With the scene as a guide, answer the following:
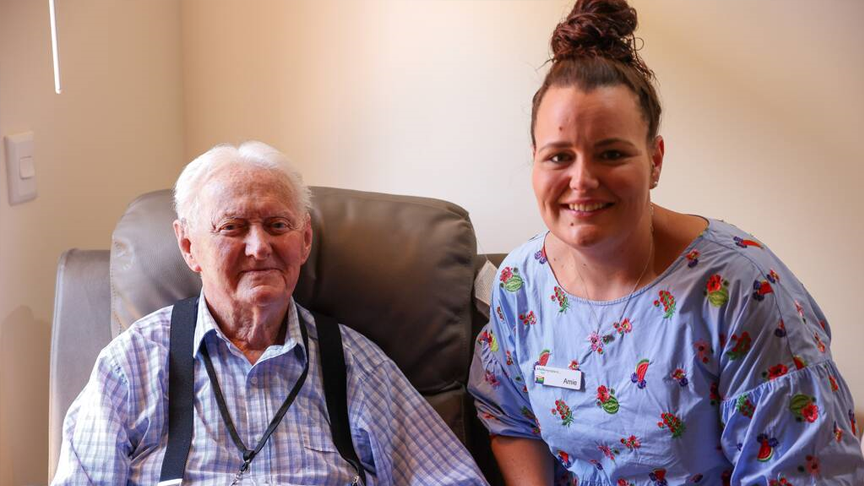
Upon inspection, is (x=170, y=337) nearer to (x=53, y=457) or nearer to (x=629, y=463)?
(x=53, y=457)

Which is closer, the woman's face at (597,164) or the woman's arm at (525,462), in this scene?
the woman's face at (597,164)

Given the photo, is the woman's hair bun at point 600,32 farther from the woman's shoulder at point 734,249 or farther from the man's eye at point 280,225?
the man's eye at point 280,225

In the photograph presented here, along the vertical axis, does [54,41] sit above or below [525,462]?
above

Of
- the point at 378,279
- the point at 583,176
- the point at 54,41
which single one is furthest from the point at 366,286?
the point at 54,41

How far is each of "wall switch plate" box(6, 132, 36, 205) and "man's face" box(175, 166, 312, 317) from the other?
0.51 m

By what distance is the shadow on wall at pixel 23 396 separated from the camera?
Result: 2037 mm

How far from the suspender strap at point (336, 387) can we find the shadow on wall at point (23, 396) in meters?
0.74

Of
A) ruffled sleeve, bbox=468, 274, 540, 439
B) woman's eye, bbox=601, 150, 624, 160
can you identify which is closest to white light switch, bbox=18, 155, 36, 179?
ruffled sleeve, bbox=468, 274, 540, 439

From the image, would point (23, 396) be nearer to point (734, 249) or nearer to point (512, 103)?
point (512, 103)

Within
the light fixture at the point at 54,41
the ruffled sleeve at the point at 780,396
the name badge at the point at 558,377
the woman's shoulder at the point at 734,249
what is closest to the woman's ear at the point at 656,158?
the woman's shoulder at the point at 734,249

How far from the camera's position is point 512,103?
233 centimetres

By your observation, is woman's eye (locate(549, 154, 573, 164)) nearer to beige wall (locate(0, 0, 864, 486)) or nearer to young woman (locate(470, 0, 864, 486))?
young woman (locate(470, 0, 864, 486))

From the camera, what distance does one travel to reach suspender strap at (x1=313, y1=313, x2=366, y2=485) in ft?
5.90

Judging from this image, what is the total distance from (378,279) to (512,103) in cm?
68
